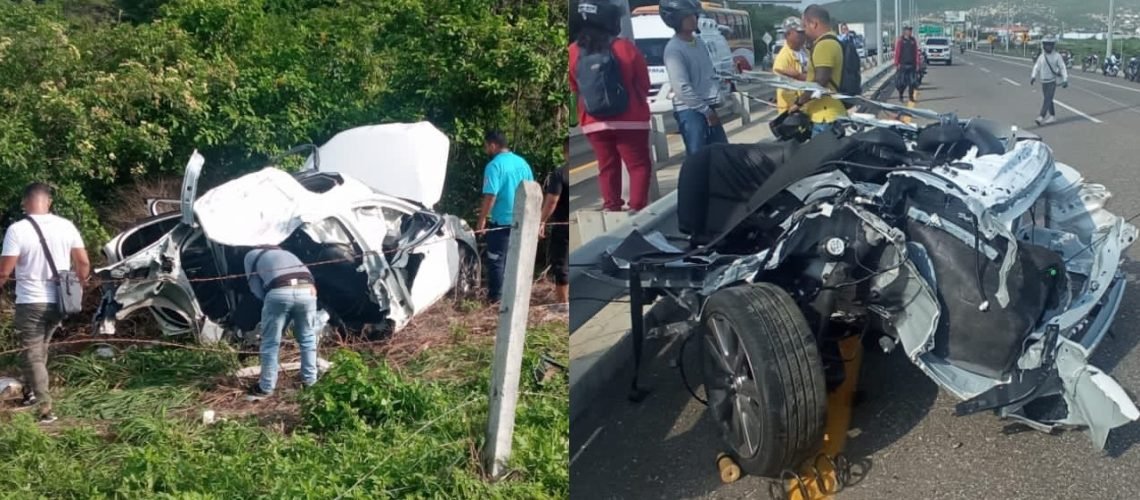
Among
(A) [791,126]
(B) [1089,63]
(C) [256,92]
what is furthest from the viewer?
(C) [256,92]

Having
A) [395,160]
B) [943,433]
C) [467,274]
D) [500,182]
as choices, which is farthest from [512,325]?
[395,160]

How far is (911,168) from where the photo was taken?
319cm

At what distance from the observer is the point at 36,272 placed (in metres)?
6.26

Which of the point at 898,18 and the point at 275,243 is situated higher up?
the point at 898,18

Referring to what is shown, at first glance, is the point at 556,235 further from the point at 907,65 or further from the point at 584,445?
the point at 584,445

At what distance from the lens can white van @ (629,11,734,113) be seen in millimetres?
2467

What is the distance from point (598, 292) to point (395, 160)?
5.10 m

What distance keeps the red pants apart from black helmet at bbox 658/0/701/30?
0.25 meters

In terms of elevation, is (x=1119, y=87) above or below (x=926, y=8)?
below

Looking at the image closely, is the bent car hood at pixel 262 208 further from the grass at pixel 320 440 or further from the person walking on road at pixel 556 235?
the person walking on road at pixel 556 235

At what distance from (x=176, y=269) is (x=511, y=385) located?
3506mm

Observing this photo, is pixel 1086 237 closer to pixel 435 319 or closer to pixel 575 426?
pixel 575 426

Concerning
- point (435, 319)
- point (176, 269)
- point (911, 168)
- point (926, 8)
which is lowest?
point (435, 319)

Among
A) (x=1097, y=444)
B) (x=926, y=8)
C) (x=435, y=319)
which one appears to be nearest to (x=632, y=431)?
(x=1097, y=444)
